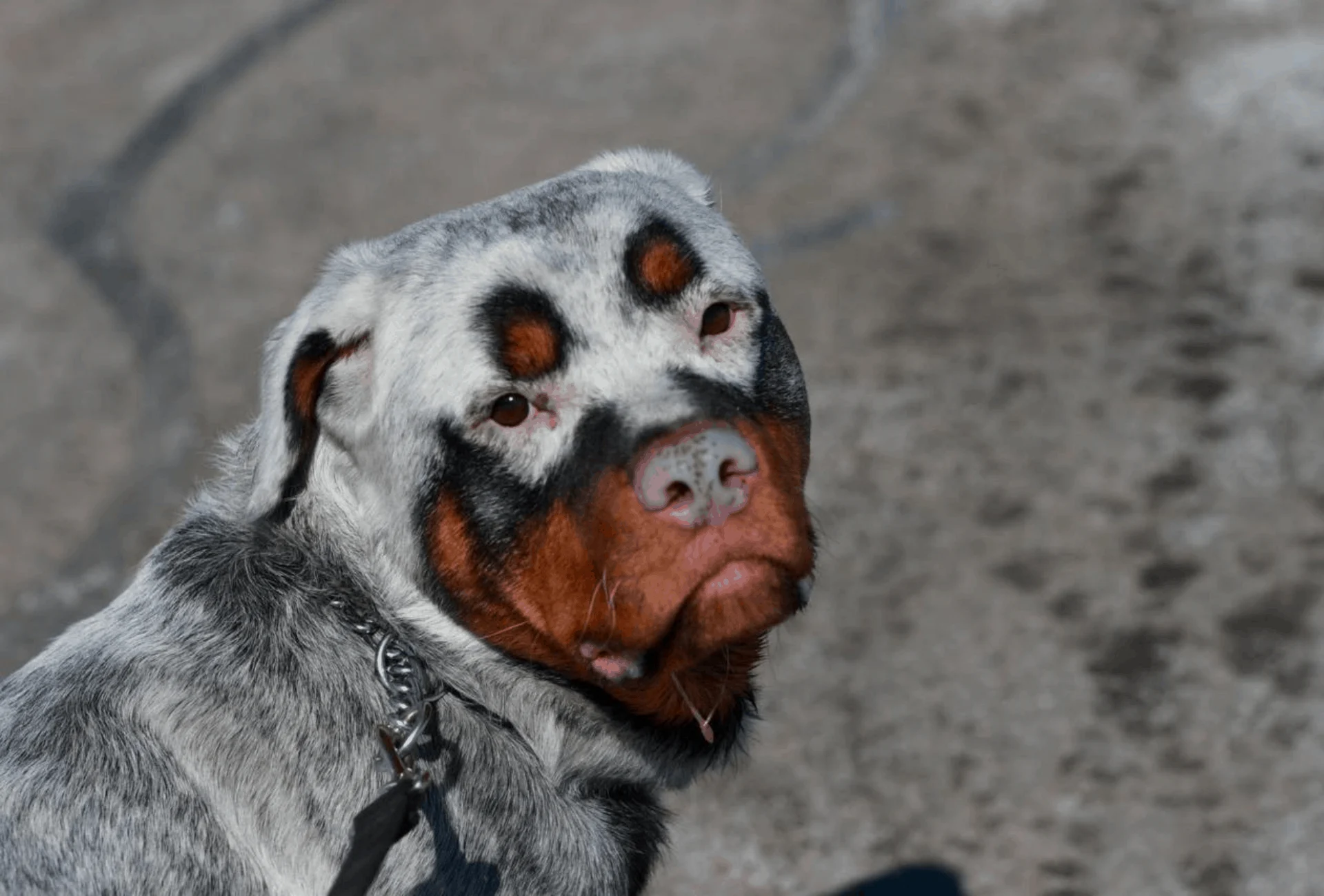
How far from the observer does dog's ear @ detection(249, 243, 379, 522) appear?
3461 millimetres

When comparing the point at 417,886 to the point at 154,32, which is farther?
the point at 154,32

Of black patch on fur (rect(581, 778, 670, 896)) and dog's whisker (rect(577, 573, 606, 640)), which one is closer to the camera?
dog's whisker (rect(577, 573, 606, 640))

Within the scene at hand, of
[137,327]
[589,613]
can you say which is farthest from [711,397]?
[137,327]

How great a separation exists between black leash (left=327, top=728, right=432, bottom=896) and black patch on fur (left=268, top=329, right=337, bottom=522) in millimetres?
672

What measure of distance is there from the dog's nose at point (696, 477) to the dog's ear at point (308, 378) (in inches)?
34.1

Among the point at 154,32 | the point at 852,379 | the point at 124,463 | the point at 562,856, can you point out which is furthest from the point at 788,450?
the point at 154,32

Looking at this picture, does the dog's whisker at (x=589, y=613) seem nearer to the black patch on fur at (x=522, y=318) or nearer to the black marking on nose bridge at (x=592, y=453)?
the black marking on nose bridge at (x=592, y=453)

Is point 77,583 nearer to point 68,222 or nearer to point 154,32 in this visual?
point 68,222

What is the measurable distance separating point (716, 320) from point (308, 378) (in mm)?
905

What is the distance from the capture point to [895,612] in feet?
18.4

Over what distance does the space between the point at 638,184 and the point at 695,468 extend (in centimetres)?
104

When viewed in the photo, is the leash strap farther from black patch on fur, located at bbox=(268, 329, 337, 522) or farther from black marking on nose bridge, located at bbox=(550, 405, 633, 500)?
black patch on fur, located at bbox=(268, 329, 337, 522)

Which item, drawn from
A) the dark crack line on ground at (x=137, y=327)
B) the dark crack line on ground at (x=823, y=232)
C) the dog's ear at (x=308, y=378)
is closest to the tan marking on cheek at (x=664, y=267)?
the dog's ear at (x=308, y=378)

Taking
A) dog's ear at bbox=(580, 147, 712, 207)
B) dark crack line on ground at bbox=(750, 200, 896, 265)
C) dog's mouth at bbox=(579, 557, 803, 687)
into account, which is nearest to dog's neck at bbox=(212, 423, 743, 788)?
dog's mouth at bbox=(579, 557, 803, 687)
